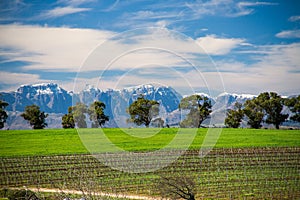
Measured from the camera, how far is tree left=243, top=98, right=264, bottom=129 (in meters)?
95.1

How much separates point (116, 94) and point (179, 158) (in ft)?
44.8

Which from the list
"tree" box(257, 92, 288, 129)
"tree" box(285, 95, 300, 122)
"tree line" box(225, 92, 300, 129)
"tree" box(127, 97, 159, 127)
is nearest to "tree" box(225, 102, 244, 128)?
"tree line" box(225, 92, 300, 129)

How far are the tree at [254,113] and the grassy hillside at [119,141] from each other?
119ft

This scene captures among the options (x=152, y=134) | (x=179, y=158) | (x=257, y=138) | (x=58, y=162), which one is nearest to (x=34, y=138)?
(x=152, y=134)

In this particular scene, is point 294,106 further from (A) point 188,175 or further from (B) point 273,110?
(A) point 188,175

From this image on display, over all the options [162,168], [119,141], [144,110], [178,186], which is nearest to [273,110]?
[144,110]

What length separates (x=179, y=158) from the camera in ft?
122

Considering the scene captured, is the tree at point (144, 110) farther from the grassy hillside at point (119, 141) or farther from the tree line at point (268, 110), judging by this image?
the tree line at point (268, 110)

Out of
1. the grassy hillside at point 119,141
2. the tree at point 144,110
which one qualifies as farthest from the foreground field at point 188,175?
the tree at point 144,110

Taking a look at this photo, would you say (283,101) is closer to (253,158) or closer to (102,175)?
(253,158)

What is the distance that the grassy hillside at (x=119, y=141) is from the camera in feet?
146

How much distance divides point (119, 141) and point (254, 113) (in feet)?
177

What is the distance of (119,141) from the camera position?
50625 millimetres

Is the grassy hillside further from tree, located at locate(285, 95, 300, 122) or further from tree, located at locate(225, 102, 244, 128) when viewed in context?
tree, located at locate(225, 102, 244, 128)
